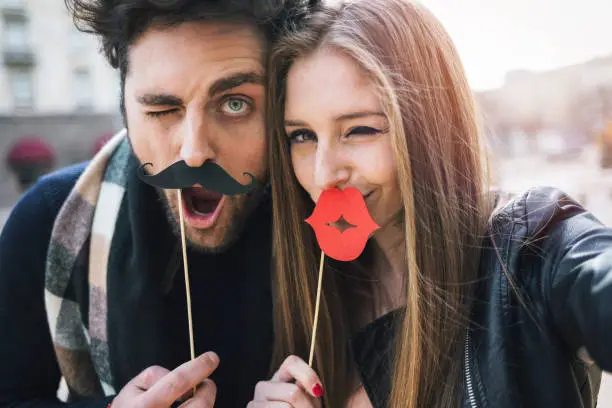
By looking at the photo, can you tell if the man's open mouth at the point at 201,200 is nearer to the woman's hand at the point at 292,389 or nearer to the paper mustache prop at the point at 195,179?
the paper mustache prop at the point at 195,179

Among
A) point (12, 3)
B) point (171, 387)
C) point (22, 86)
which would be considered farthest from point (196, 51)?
point (12, 3)

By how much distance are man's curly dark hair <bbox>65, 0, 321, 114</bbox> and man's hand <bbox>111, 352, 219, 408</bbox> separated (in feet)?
2.64

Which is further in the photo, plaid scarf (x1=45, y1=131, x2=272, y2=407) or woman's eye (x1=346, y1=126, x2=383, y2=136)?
plaid scarf (x1=45, y1=131, x2=272, y2=407)

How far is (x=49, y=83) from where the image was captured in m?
15.2

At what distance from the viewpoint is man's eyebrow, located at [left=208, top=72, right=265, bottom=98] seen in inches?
55.4

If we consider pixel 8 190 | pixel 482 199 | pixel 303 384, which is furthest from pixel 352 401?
pixel 8 190

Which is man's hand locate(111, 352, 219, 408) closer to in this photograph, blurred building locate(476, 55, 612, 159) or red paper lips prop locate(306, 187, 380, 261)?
red paper lips prop locate(306, 187, 380, 261)

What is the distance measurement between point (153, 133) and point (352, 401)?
890 mm

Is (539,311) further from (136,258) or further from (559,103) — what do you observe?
(559,103)

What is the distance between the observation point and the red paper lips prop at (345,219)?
4.13ft

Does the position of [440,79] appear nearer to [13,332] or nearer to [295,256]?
[295,256]

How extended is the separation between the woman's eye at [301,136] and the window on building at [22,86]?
15.3m

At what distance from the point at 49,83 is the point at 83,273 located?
1534 cm

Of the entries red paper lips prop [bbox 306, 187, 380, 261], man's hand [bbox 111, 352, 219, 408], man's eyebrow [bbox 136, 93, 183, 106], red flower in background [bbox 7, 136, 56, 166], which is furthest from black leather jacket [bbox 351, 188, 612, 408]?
red flower in background [bbox 7, 136, 56, 166]
